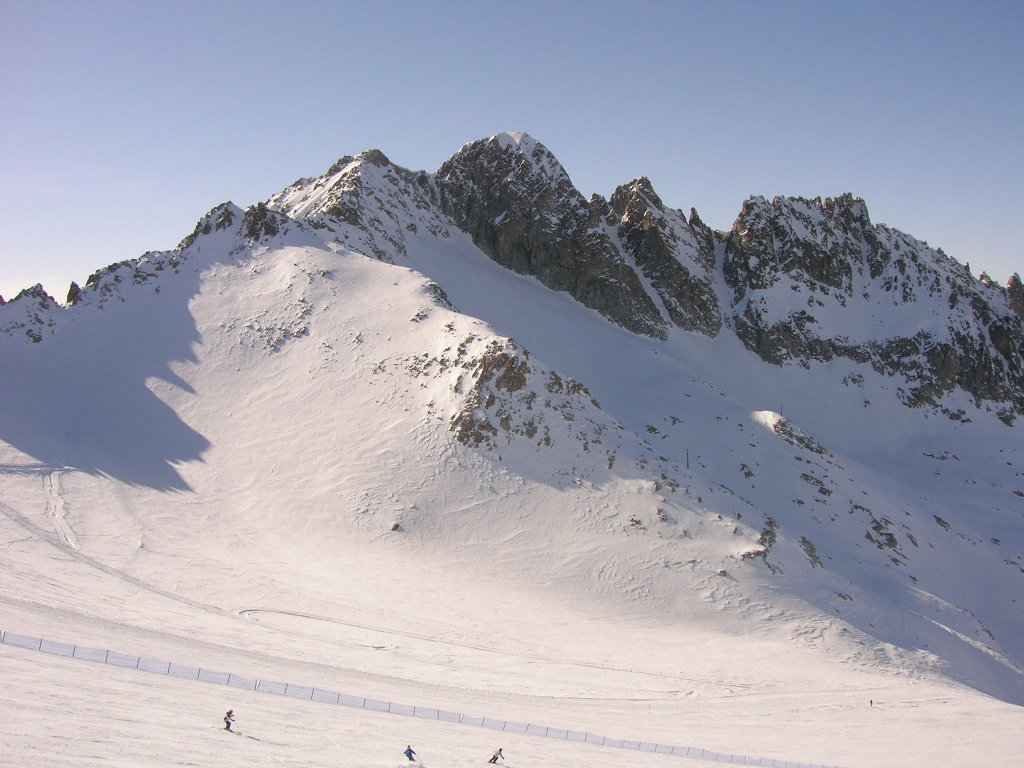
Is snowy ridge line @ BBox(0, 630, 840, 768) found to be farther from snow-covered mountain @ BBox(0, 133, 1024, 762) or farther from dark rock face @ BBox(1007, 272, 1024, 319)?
dark rock face @ BBox(1007, 272, 1024, 319)

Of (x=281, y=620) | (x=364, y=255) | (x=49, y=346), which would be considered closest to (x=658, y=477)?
(x=281, y=620)

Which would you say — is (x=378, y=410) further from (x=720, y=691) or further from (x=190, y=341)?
(x=720, y=691)

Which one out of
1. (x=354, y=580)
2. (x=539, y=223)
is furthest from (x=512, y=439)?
(x=539, y=223)

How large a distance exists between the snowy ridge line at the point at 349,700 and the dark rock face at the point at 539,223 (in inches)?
3010

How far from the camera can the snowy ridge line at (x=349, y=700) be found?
86.3 ft

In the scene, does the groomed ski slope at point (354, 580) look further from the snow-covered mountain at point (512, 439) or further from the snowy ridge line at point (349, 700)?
the snowy ridge line at point (349, 700)

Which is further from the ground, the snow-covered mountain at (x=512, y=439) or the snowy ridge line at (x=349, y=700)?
the snow-covered mountain at (x=512, y=439)

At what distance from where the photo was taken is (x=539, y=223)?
109 metres

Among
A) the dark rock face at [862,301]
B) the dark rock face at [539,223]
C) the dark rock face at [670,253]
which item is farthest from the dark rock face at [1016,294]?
the dark rock face at [539,223]

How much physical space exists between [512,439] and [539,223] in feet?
188

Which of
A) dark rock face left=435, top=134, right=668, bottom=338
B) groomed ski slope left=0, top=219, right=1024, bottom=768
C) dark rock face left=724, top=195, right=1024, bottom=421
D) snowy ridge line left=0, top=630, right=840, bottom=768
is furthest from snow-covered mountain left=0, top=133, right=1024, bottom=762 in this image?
snowy ridge line left=0, top=630, right=840, bottom=768

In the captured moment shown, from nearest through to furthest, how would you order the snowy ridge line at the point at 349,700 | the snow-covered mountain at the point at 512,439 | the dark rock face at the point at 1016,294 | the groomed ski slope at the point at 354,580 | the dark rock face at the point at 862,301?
the groomed ski slope at the point at 354,580 < the snowy ridge line at the point at 349,700 < the snow-covered mountain at the point at 512,439 < the dark rock face at the point at 862,301 < the dark rock face at the point at 1016,294

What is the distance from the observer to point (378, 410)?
61438 mm

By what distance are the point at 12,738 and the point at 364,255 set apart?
220 feet
